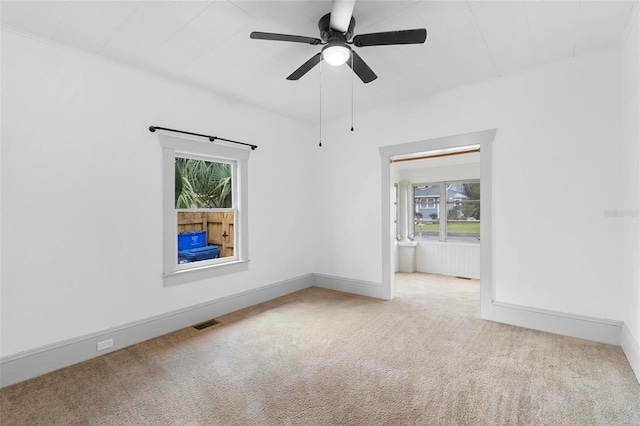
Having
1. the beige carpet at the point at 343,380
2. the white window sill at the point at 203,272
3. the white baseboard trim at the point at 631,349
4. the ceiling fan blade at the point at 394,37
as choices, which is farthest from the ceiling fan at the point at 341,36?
the white baseboard trim at the point at 631,349

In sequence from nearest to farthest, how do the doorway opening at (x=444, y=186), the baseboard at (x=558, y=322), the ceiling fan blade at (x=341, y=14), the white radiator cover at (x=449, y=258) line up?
the ceiling fan blade at (x=341, y=14) < the baseboard at (x=558, y=322) < the doorway opening at (x=444, y=186) < the white radiator cover at (x=449, y=258)

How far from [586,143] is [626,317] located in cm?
172

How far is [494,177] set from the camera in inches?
145

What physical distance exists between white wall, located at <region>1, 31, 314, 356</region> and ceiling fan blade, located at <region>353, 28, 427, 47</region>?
7.85 ft

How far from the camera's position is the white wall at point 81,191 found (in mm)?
2514

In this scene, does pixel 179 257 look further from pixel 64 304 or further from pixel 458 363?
pixel 458 363

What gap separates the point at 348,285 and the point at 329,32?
374 cm

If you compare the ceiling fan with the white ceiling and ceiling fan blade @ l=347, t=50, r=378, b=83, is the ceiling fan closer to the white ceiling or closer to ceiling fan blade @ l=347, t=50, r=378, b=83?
ceiling fan blade @ l=347, t=50, r=378, b=83

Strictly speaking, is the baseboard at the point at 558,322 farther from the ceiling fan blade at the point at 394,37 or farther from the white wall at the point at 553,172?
the ceiling fan blade at the point at 394,37

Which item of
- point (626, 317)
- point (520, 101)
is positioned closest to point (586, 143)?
point (520, 101)

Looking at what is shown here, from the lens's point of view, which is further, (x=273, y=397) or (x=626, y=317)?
(x=626, y=317)

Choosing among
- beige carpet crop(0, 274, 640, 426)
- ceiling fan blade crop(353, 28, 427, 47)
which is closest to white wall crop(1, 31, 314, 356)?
beige carpet crop(0, 274, 640, 426)

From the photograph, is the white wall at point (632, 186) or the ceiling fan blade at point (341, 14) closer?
the ceiling fan blade at point (341, 14)

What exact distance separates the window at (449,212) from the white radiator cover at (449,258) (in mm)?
327
